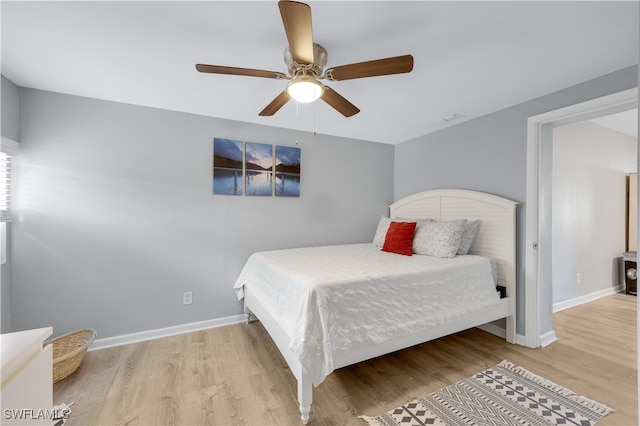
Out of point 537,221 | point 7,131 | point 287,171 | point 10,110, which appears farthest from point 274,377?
point 10,110

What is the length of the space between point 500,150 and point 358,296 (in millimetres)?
2182

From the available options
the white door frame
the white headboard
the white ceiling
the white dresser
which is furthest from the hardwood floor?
the white ceiling

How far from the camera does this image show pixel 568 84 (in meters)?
2.17

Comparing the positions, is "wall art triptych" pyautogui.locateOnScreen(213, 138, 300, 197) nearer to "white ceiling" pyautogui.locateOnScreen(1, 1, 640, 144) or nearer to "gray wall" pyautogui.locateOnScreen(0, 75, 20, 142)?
"white ceiling" pyautogui.locateOnScreen(1, 1, 640, 144)

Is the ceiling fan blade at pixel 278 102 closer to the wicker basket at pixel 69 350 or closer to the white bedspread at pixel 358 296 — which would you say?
the white bedspread at pixel 358 296

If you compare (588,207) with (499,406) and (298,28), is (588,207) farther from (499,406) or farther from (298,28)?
(298,28)

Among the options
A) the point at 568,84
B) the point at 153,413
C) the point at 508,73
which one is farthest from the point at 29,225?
the point at 568,84

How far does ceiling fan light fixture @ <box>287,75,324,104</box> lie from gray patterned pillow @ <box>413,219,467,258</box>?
1.81 meters

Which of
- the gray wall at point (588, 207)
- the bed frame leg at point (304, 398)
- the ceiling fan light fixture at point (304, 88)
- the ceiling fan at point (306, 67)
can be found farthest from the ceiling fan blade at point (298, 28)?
the gray wall at point (588, 207)

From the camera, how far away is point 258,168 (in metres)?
3.06

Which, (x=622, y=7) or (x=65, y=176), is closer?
(x=622, y=7)

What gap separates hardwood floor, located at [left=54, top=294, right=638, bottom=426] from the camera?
5.27ft

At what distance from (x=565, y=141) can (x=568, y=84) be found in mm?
1451

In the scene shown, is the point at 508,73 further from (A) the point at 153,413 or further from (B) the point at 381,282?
(A) the point at 153,413
